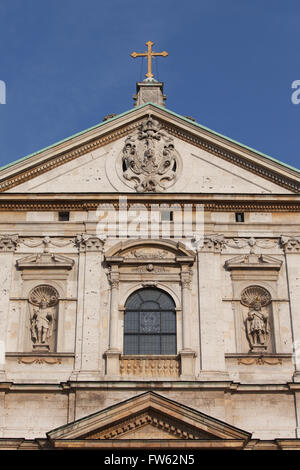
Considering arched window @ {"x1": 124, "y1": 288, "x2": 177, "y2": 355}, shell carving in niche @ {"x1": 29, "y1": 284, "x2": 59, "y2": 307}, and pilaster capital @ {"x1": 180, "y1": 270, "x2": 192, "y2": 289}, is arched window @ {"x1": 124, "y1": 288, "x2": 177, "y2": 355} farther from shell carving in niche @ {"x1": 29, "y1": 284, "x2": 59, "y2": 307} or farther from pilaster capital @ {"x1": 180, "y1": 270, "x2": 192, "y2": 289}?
shell carving in niche @ {"x1": 29, "y1": 284, "x2": 59, "y2": 307}

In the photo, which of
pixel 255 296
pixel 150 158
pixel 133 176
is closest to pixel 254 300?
pixel 255 296

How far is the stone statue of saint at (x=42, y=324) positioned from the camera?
858 inches

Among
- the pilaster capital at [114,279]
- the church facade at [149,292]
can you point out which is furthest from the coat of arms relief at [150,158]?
the pilaster capital at [114,279]

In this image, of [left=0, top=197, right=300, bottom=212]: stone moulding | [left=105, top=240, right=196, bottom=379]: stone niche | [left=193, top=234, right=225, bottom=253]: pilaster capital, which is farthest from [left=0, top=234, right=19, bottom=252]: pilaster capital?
[left=193, top=234, right=225, bottom=253]: pilaster capital

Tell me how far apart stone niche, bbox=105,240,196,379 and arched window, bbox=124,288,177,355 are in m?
0.16

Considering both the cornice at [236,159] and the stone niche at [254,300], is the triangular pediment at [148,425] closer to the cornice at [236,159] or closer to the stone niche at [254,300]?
the stone niche at [254,300]

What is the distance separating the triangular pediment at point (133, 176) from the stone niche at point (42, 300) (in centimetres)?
241

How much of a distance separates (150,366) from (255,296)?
3.63 meters

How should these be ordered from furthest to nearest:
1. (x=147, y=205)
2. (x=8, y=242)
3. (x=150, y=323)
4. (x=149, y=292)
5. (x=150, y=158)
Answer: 1. (x=150, y=158)
2. (x=147, y=205)
3. (x=8, y=242)
4. (x=149, y=292)
5. (x=150, y=323)

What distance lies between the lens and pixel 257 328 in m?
21.8

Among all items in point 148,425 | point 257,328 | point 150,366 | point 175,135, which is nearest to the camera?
point 148,425

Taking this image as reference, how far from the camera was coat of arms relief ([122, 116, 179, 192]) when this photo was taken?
957 inches

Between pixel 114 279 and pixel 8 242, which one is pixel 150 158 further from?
pixel 8 242
